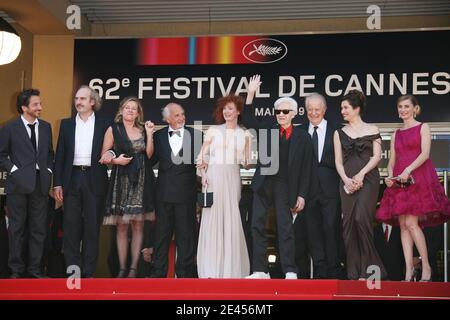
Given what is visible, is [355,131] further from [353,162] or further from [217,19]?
[217,19]

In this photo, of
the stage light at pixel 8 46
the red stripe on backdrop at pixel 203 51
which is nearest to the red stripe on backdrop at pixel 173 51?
the red stripe on backdrop at pixel 203 51

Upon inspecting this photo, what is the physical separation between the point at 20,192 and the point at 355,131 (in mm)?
2766

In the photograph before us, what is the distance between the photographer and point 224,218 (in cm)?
716

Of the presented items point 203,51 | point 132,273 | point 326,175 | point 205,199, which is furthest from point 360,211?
point 203,51

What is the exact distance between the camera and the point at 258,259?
7.03m

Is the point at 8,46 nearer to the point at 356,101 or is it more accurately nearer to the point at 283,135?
the point at 283,135

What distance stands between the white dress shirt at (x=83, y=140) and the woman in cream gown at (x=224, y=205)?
0.94m

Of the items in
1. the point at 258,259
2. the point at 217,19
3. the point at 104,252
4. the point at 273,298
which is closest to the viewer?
the point at 273,298

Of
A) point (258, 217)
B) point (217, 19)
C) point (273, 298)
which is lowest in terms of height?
point (273, 298)

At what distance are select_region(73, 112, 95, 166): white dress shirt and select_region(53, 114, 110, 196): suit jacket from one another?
0.10ft

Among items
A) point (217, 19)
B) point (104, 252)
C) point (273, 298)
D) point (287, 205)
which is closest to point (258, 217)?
point (287, 205)

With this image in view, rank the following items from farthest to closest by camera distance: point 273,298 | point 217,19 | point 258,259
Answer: point 217,19
point 258,259
point 273,298

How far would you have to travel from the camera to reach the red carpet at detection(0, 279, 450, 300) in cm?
662

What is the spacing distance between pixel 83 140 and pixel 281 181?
1.69 m
